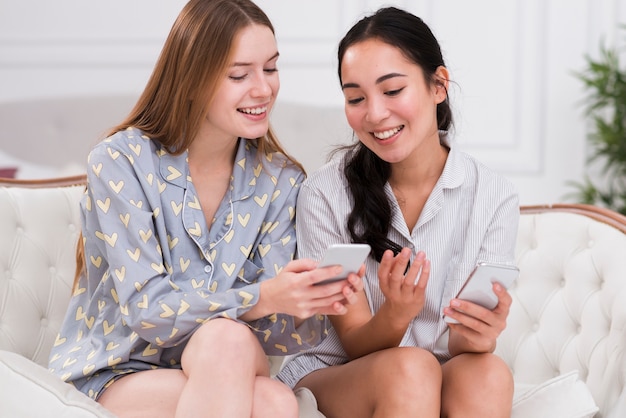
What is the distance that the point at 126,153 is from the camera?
6.16 feet

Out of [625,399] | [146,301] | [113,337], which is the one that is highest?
[146,301]

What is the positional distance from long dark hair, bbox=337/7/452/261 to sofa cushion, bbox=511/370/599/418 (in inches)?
17.9

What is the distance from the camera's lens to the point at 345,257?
1.58m

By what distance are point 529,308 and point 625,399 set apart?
0.49m

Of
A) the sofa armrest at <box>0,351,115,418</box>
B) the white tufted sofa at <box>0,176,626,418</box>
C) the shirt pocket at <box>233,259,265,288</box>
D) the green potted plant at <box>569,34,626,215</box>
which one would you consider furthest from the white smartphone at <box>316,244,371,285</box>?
the green potted plant at <box>569,34,626,215</box>

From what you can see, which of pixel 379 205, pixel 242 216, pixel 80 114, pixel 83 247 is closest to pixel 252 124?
pixel 242 216

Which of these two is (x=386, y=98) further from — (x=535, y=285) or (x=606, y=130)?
(x=606, y=130)

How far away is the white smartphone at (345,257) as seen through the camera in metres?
1.54

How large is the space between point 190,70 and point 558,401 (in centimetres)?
110

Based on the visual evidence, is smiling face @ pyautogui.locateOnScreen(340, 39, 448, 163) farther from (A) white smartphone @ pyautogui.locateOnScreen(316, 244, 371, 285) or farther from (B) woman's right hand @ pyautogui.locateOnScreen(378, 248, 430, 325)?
(A) white smartphone @ pyautogui.locateOnScreen(316, 244, 371, 285)

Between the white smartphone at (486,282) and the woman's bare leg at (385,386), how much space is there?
12cm

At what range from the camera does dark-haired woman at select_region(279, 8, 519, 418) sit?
1.82m

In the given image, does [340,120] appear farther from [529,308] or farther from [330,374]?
[330,374]

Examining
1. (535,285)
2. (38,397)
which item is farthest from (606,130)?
(38,397)
